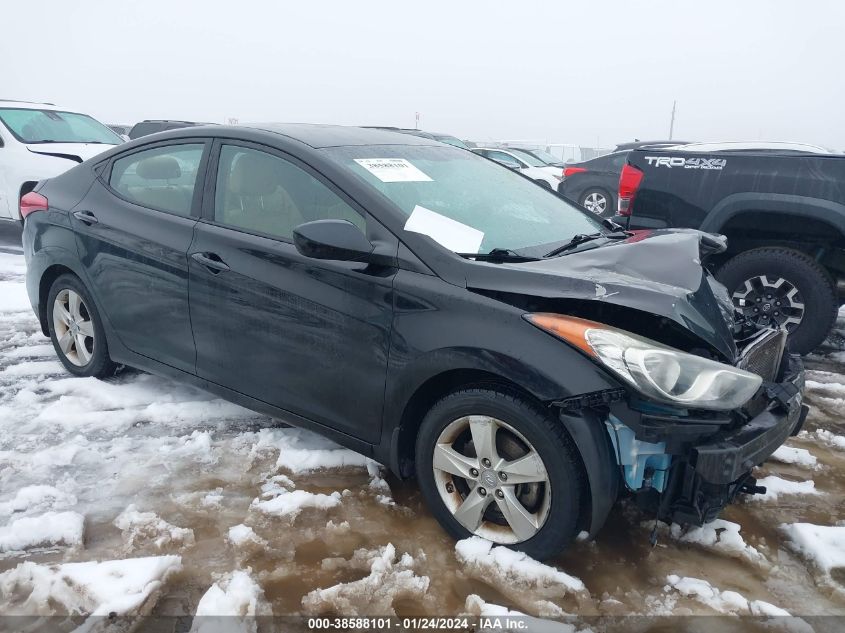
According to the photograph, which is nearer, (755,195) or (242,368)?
(242,368)

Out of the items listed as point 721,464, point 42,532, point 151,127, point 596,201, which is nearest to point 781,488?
point 721,464

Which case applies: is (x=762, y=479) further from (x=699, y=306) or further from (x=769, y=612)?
(x=699, y=306)

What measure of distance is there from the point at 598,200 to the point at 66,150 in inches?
309

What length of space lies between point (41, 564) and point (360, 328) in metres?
1.45

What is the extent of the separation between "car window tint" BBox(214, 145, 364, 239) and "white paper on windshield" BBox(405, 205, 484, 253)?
23cm

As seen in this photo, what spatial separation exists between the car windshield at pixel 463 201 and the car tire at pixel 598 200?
24.4ft

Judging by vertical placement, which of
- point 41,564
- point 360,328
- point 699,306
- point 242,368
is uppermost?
point 699,306

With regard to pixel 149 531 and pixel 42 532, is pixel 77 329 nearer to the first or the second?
pixel 42 532

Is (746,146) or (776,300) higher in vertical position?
(746,146)

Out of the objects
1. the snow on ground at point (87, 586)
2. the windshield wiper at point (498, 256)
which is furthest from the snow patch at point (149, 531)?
the windshield wiper at point (498, 256)

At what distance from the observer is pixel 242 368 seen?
302 centimetres

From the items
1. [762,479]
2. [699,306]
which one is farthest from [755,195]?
[699,306]

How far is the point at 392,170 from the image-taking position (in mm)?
2889

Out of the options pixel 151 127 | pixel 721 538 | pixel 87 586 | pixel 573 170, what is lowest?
pixel 87 586
